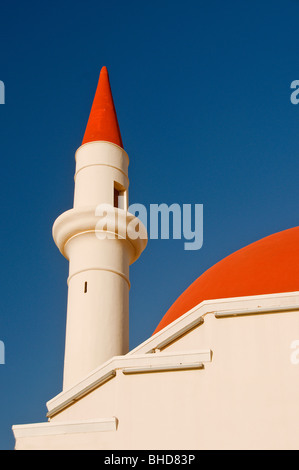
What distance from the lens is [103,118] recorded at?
13.0m

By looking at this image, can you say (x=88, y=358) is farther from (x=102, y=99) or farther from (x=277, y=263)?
(x=102, y=99)

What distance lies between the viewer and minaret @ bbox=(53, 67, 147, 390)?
979cm

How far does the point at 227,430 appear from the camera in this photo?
655 centimetres

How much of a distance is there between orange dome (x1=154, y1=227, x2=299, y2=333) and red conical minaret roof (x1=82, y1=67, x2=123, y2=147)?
181 inches

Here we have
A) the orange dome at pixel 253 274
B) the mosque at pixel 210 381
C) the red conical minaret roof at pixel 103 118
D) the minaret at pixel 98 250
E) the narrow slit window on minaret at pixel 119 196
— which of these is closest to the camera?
the mosque at pixel 210 381

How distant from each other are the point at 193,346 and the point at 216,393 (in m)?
0.75

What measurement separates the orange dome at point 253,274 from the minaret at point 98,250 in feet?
4.02

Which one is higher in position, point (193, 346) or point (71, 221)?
point (71, 221)

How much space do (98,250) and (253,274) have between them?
3.64 meters

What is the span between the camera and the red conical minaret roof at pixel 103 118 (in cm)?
1245

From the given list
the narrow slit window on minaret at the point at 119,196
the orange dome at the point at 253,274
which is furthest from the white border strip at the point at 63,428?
the narrow slit window on minaret at the point at 119,196

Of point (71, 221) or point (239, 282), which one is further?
point (71, 221)

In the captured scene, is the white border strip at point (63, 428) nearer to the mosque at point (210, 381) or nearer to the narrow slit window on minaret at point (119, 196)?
the mosque at point (210, 381)
